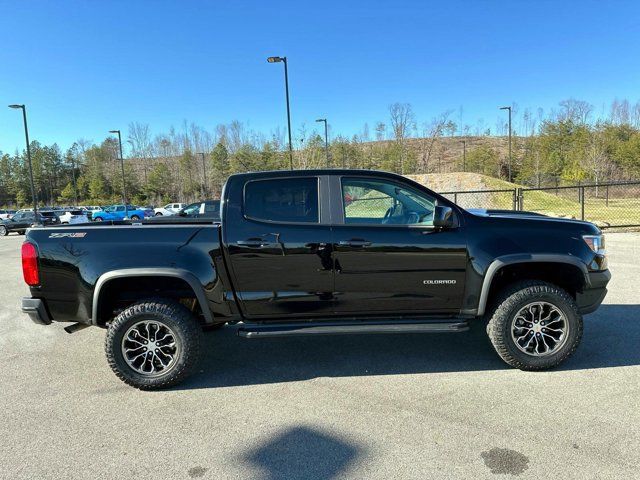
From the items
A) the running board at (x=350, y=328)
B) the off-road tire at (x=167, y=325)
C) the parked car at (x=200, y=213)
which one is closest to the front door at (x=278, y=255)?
→ the running board at (x=350, y=328)

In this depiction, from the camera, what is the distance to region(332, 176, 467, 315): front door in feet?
12.5

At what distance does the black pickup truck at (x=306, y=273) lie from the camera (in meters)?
3.74

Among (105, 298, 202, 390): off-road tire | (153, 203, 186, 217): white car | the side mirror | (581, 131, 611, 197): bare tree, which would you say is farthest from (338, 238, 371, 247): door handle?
(581, 131, 611, 197): bare tree

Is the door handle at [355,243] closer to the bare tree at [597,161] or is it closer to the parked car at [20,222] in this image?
the parked car at [20,222]

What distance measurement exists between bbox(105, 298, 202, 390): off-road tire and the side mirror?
2.35 meters

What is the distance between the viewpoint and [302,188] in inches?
157

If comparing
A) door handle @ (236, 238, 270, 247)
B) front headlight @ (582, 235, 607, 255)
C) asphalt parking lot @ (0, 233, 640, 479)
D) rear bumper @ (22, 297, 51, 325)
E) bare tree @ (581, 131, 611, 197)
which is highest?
bare tree @ (581, 131, 611, 197)

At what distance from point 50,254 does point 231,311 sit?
165 cm

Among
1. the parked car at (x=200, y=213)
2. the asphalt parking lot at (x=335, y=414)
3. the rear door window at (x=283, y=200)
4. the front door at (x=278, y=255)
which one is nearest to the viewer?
the asphalt parking lot at (x=335, y=414)

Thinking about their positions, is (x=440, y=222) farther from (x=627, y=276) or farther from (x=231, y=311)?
(x=627, y=276)

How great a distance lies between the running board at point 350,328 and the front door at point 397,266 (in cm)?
13

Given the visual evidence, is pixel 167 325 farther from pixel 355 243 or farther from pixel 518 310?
pixel 518 310

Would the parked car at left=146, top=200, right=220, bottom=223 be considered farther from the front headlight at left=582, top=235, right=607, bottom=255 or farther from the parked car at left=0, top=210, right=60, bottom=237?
the parked car at left=0, top=210, right=60, bottom=237

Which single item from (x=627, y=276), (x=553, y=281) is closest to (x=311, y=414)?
(x=553, y=281)
